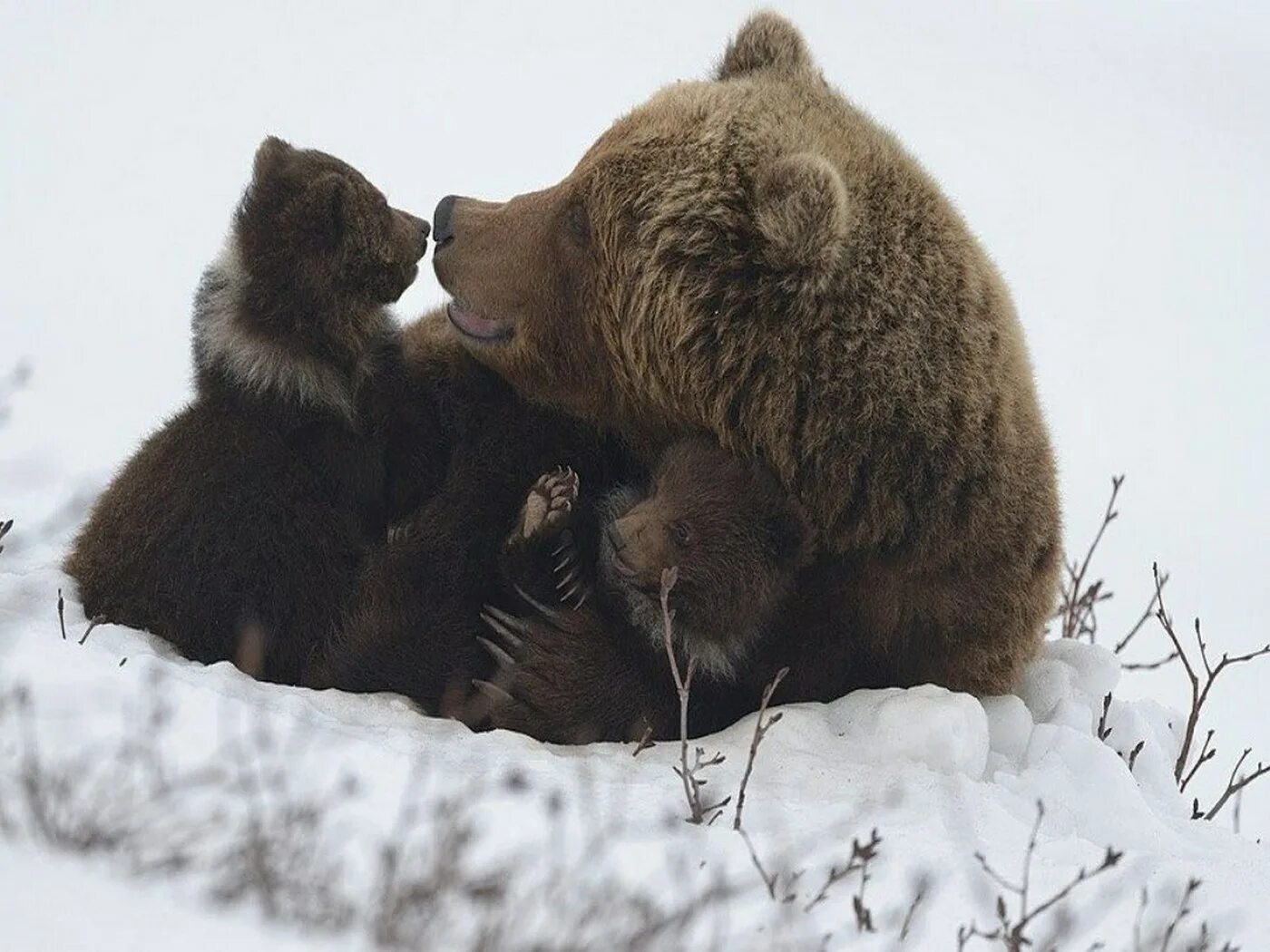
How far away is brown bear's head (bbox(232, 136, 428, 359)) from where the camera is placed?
16.9ft

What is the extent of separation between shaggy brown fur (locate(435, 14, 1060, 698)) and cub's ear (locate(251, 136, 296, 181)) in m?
0.52

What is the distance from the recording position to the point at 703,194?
496 centimetres

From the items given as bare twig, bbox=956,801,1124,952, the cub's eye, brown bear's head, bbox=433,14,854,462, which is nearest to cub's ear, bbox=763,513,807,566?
brown bear's head, bbox=433,14,854,462

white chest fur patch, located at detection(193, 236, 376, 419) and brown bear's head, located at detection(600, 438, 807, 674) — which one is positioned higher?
white chest fur patch, located at detection(193, 236, 376, 419)

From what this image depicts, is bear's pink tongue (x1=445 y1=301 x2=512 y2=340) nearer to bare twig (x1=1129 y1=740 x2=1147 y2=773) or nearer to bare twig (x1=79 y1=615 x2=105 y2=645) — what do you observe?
bare twig (x1=79 y1=615 x2=105 y2=645)

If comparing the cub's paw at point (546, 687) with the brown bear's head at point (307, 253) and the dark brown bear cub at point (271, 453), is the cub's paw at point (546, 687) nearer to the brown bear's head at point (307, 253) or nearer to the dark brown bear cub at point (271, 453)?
the dark brown bear cub at point (271, 453)

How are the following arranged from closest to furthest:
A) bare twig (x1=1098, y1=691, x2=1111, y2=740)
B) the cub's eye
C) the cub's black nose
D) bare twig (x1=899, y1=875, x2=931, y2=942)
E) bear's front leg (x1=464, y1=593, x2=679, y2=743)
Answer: bare twig (x1=899, y1=875, x2=931, y2=942) < bear's front leg (x1=464, y1=593, x2=679, y2=743) < the cub's eye < the cub's black nose < bare twig (x1=1098, y1=691, x2=1111, y2=740)

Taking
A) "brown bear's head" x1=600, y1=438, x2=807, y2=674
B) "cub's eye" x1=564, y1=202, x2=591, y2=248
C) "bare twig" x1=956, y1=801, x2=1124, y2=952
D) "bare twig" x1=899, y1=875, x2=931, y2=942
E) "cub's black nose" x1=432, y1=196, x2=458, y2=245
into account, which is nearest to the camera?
"bare twig" x1=956, y1=801, x2=1124, y2=952

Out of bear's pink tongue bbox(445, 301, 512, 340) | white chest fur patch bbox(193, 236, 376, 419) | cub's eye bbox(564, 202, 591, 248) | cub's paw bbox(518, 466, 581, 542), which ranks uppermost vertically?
cub's eye bbox(564, 202, 591, 248)

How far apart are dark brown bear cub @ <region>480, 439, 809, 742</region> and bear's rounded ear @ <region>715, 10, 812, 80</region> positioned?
1361 mm

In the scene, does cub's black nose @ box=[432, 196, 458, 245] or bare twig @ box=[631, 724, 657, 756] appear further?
cub's black nose @ box=[432, 196, 458, 245]

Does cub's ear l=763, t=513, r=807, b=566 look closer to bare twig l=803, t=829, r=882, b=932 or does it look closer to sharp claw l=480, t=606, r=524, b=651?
sharp claw l=480, t=606, r=524, b=651

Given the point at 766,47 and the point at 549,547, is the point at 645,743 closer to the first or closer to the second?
the point at 549,547

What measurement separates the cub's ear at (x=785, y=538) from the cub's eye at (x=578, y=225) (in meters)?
1.02
